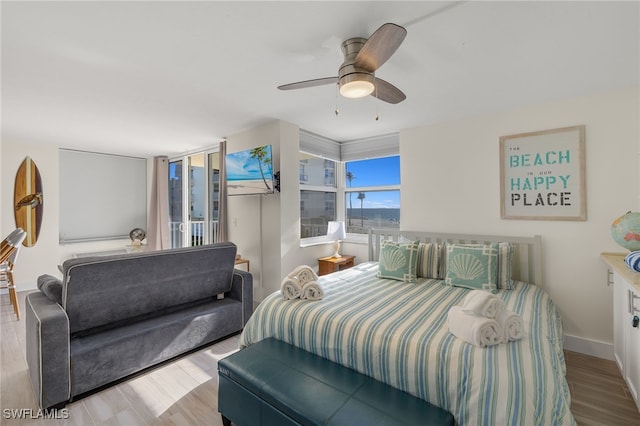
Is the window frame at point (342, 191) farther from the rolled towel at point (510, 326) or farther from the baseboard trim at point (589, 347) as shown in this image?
the rolled towel at point (510, 326)

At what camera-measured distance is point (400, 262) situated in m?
2.90

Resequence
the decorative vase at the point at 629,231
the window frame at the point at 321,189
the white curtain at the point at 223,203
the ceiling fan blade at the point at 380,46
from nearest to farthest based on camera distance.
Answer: the ceiling fan blade at the point at 380,46
the decorative vase at the point at 629,231
the window frame at the point at 321,189
the white curtain at the point at 223,203

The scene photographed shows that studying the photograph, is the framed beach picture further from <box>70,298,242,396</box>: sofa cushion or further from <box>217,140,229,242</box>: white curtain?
<box>70,298,242,396</box>: sofa cushion

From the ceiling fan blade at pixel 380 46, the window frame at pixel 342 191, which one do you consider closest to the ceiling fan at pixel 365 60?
the ceiling fan blade at pixel 380 46

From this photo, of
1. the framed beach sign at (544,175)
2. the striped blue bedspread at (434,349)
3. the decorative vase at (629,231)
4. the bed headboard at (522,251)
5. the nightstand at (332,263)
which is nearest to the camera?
the striped blue bedspread at (434,349)

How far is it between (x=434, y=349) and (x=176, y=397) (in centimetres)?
178

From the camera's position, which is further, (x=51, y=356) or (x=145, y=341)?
(x=145, y=341)

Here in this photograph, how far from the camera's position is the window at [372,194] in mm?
4172

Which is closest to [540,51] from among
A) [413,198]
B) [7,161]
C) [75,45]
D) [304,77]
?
[304,77]

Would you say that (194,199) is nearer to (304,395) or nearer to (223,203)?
(223,203)

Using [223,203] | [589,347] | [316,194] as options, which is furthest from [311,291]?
[223,203]

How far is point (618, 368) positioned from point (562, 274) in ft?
2.60

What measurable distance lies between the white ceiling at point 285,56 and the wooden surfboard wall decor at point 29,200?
174cm

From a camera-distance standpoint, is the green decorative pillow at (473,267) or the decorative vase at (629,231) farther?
the green decorative pillow at (473,267)
